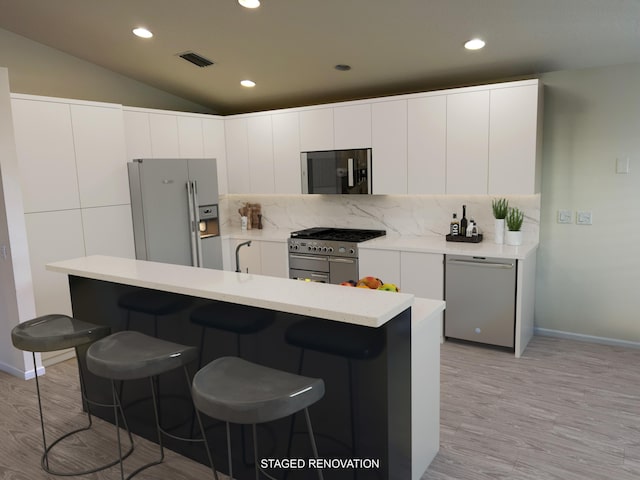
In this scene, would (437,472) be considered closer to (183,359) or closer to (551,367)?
(183,359)

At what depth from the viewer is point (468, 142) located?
166 inches

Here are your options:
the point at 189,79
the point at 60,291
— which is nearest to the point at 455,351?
the point at 60,291

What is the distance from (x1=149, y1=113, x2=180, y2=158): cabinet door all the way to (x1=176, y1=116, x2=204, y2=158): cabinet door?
0.05 metres

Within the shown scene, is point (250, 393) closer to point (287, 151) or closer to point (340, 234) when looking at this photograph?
point (340, 234)

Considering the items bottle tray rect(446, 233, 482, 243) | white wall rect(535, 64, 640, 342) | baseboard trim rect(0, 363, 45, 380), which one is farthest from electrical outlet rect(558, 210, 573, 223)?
baseboard trim rect(0, 363, 45, 380)

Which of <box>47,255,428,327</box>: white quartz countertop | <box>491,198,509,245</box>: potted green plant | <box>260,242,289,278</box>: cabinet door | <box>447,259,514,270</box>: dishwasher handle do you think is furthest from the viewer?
<box>260,242,289,278</box>: cabinet door

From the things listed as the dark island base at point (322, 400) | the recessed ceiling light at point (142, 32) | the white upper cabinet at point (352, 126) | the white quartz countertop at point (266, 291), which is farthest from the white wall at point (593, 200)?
the recessed ceiling light at point (142, 32)

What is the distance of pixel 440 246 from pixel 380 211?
103 centimetres

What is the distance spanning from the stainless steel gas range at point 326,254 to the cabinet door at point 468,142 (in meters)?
1.08

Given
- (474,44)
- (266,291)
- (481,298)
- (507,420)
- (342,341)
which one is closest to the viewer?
(342,341)

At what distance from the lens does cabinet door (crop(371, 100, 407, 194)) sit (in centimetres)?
454

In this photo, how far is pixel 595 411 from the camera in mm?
3078

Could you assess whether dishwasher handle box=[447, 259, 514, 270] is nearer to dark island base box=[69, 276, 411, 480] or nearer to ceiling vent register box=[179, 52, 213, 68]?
dark island base box=[69, 276, 411, 480]

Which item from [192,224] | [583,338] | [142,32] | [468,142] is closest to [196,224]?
[192,224]
